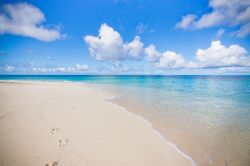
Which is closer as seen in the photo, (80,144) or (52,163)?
(52,163)

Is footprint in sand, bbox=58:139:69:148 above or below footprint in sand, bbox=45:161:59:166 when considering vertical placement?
below

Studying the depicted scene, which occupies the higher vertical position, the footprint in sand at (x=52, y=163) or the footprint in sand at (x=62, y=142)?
the footprint in sand at (x=52, y=163)

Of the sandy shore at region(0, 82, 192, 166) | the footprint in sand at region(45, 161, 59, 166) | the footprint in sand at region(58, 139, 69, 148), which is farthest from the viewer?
the footprint in sand at region(58, 139, 69, 148)

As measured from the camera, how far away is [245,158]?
545cm

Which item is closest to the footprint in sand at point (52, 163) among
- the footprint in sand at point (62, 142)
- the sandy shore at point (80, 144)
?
the sandy shore at point (80, 144)

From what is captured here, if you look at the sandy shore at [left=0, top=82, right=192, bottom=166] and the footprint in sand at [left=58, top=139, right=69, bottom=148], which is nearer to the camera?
the sandy shore at [left=0, top=82, right=192, bottom=166]

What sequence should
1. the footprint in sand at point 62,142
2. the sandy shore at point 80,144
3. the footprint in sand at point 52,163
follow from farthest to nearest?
the footprint in sand at point 62,142
the sandy shore at point 80,144
the footprint in sand at point 52,163

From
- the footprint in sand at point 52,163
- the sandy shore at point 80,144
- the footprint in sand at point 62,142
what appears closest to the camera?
the footprint in sand at point 52,163

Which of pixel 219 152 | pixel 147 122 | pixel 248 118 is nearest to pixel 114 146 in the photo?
pixel 147 122

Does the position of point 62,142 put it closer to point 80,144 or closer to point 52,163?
point 80,144

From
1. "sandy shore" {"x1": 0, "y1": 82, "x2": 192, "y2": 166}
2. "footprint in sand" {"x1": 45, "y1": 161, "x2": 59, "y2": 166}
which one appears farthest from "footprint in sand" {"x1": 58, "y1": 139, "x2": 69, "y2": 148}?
"footprint in sand" {"x1": 45, "y1": 161, "x2": 59, "y2": 166}

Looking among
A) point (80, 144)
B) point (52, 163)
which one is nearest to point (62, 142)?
point (80, 144)

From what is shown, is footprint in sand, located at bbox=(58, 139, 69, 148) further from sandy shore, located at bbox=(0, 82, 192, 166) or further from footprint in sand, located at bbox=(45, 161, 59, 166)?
footprint in sand, located at bbox=(45, 161, 59, 166)

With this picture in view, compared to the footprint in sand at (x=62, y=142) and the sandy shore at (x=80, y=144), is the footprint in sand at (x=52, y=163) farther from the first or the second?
the footprint in sand at (x=62, y=142)
